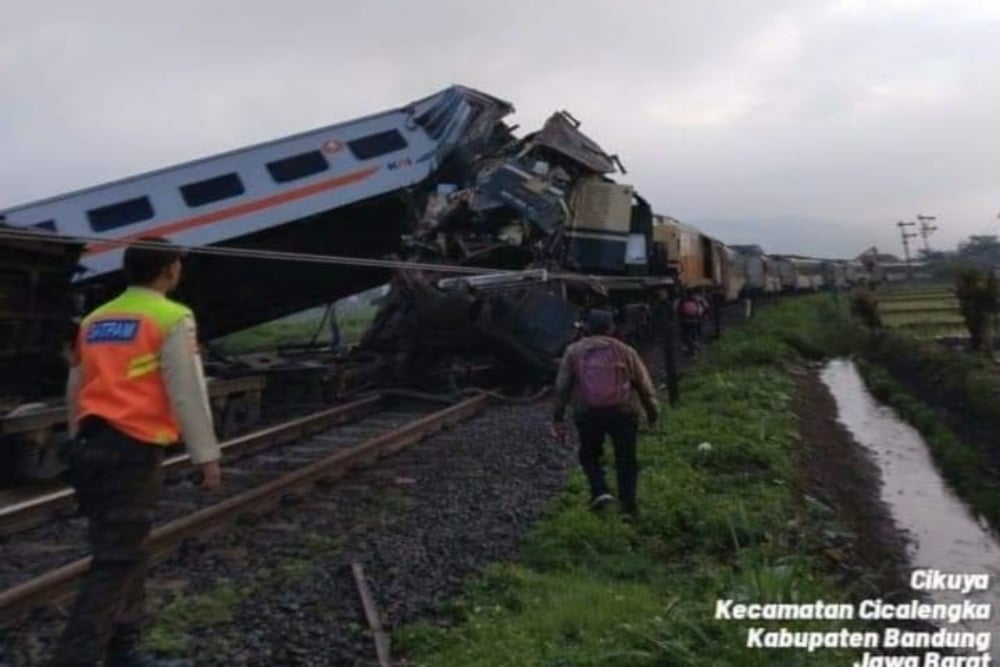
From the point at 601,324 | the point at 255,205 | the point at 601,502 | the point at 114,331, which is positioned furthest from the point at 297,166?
the point at 114,331

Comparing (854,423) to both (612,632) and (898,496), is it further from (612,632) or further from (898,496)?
(612,632)

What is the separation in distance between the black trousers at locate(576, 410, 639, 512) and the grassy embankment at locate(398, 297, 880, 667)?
0.70ft

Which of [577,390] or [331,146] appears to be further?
[331,146]

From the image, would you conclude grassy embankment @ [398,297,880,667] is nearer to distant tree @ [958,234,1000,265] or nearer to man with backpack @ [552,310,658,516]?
man with backpack @ [552,310,658,516]

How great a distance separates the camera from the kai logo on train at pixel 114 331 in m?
3.62

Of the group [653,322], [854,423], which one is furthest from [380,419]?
[653,322]

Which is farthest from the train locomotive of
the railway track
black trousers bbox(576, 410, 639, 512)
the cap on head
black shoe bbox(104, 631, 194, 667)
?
black shoe bbox(104, 631, 194, 667)

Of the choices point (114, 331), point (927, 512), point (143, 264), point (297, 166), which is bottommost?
point (927, 512)

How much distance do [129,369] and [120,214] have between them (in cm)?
987

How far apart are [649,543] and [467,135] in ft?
32.3

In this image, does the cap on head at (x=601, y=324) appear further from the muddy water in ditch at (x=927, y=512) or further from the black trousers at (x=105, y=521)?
the black trousers at (x=105, y=521)

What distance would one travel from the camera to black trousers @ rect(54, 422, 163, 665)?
11.8 feet

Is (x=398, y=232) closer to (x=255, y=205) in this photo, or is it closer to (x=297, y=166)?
(x=297, y=166)

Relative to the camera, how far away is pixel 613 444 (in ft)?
22.3
